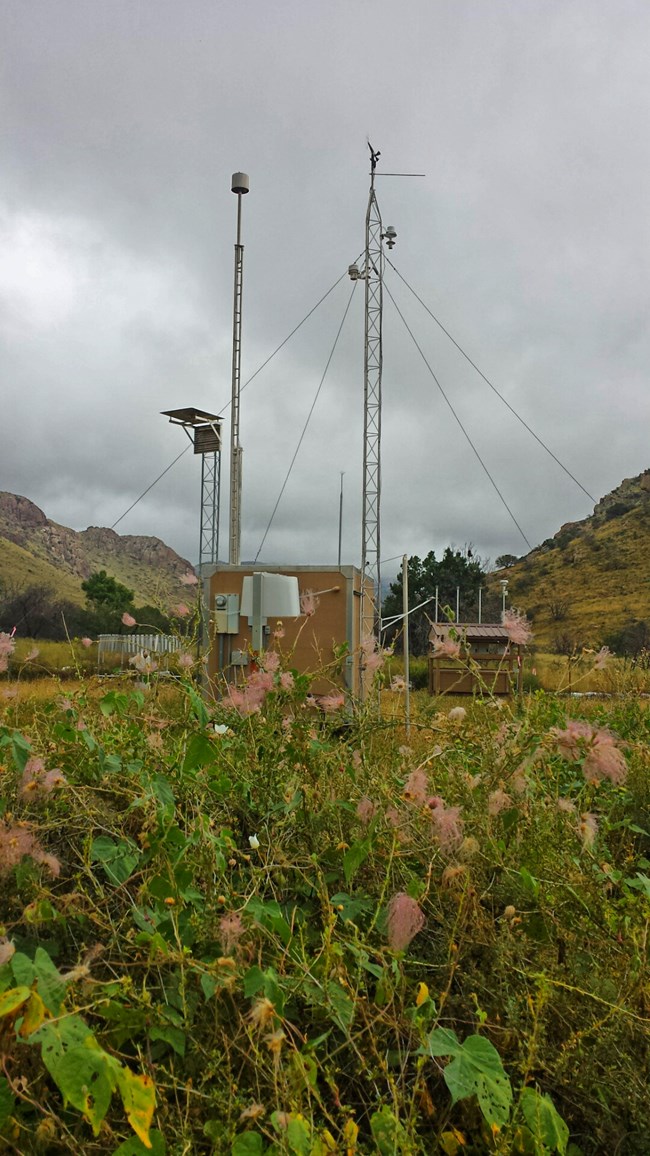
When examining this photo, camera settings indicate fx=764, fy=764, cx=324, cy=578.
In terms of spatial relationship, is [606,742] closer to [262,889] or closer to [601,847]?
[601,847]


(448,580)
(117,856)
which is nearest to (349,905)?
(117,856)

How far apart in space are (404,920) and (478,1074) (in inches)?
11.2

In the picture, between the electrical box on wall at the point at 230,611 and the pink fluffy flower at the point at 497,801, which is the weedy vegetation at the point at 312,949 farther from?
the electrical box on wall at the point at 230,611

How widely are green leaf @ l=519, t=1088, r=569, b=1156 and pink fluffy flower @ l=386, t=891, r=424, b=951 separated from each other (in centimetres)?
29

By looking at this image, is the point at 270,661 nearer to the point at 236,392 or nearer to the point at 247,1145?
the point at 247,1145

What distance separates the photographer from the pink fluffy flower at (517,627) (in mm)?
1866

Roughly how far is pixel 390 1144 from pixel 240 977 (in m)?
0.30

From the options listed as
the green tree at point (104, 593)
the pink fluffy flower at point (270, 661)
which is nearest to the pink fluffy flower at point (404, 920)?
the pink fluffy flower at point (270, 661)

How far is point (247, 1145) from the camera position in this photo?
1.01 meters

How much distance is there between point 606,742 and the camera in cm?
146

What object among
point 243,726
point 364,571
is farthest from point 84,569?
point 243,726

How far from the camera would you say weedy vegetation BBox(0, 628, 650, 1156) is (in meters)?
1.05

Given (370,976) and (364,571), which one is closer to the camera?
(370,976)

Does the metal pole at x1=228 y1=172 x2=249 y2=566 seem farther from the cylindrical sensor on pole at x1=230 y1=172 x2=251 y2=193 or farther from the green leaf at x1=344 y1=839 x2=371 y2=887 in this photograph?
the green leaf at x1=344 y1=839 x2=371 y2=887
